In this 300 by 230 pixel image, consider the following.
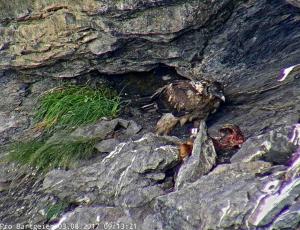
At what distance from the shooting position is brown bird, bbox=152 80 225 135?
6.68m

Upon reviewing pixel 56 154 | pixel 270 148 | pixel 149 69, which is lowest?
pixel 56 154

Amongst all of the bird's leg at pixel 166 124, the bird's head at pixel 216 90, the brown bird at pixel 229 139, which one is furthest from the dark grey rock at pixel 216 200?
the bird's head at pixel 216 90

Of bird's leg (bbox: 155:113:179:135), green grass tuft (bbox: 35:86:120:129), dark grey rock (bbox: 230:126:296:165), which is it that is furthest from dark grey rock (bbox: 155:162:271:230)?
green grass tuft (bbox: 35:86:120:129)

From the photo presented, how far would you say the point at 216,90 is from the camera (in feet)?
22.2

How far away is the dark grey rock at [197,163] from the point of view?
563 centimetres

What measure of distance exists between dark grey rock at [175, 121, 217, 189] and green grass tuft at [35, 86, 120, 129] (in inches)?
61.2

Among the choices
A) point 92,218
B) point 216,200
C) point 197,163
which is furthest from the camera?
point 197,163

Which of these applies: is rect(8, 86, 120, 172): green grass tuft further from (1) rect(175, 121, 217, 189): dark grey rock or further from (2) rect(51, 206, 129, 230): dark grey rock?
(1) rect(175, 121, 217, 189): dark grey rock

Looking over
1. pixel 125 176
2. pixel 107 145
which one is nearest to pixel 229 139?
pixel 125 176

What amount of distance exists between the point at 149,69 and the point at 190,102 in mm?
782

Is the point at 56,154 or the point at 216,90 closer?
the point at 56,154

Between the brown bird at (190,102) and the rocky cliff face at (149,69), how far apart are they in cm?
14

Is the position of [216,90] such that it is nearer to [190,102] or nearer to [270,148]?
[190,102]

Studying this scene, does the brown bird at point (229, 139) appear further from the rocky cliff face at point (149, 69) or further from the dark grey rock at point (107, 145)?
the dark grey rock at point (107, 145)
